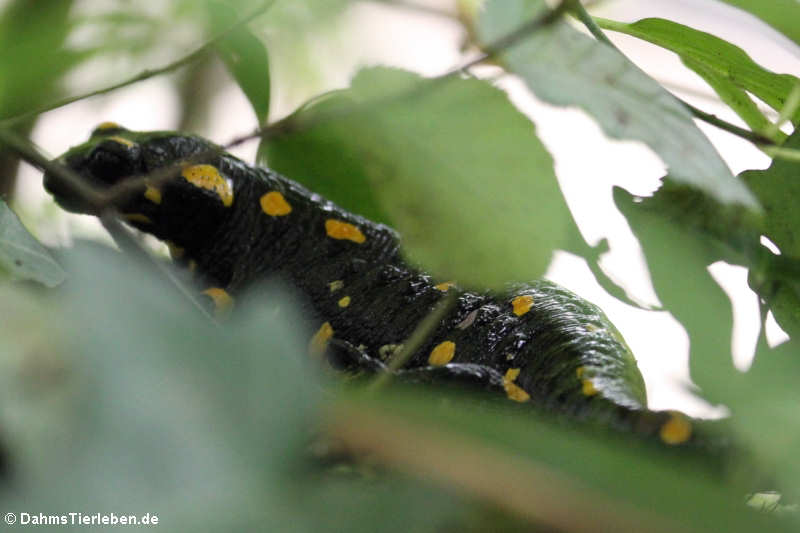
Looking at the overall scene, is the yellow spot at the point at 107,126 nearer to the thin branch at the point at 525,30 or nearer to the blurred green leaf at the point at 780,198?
the blurred green leaf at the point at 780,198

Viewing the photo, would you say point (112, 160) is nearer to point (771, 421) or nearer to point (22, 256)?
point (22, 256)

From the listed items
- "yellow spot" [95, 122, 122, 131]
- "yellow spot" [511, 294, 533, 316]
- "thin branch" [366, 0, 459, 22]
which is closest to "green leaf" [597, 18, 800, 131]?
"thin branch" [366, 0, 459, 22]

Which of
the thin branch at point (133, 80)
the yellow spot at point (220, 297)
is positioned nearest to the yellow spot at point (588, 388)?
the thin branch at point (133, 80)

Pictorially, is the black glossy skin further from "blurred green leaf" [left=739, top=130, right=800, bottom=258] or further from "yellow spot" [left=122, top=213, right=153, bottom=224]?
"blurred green leaf" [left=739, top=130, right=800, bottom=258]

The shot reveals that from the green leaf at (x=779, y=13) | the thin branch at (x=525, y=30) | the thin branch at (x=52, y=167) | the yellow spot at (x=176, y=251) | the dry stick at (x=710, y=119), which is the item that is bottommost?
the yellow spot at (x=176, y=251)

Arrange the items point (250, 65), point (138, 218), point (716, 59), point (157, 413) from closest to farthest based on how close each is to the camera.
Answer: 1. point (157, 413)
2. point (716, 59)
3. point (250, 65)
4. point (138, 218)

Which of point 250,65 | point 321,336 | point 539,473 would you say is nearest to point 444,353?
point 321,336
